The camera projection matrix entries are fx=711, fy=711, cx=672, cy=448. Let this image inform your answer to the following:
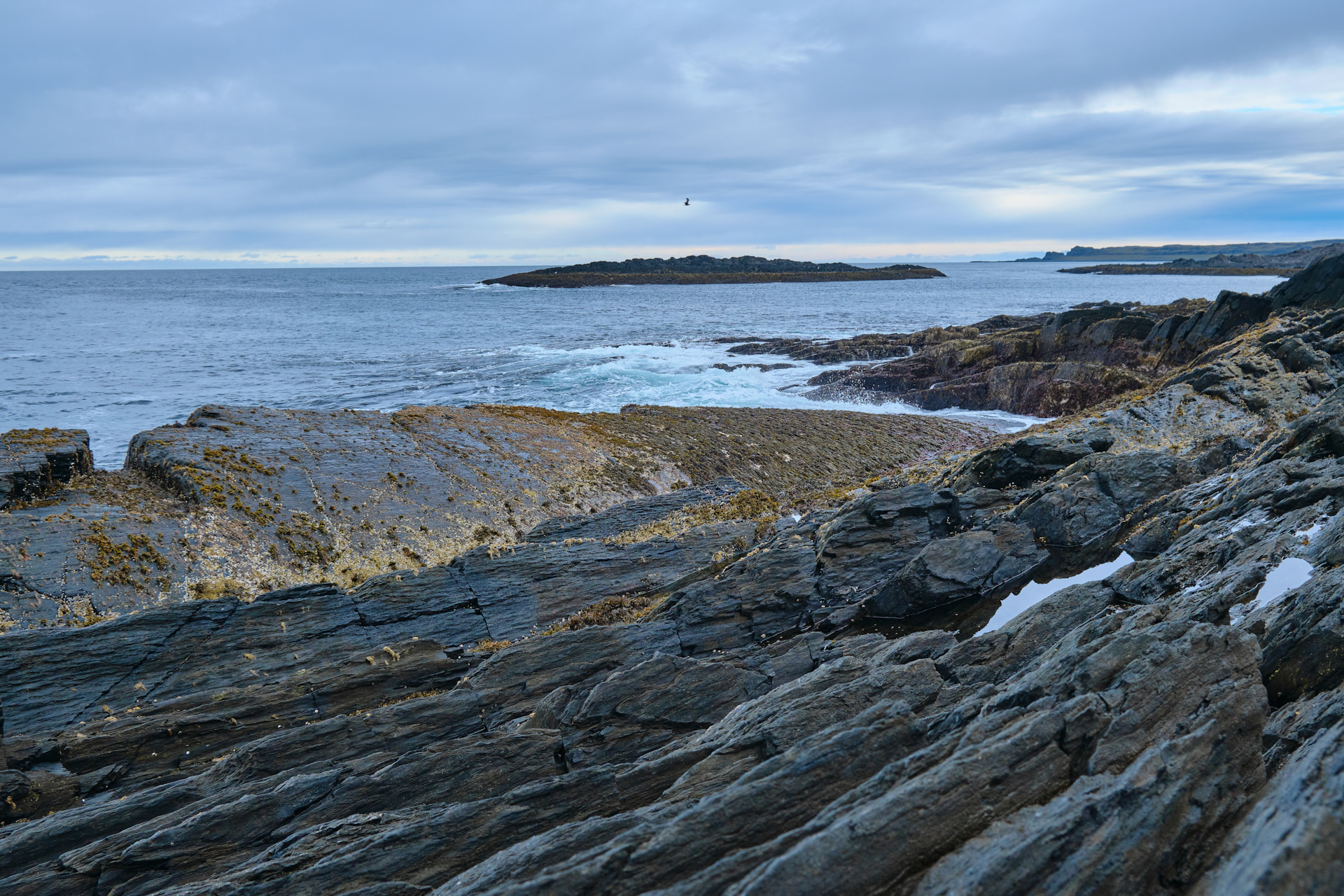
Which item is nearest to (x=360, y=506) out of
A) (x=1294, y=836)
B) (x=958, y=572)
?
(x=958, y=572)

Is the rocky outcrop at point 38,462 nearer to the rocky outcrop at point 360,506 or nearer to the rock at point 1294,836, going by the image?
the rocky outcrop at point 360,506

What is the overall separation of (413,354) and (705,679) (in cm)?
7244

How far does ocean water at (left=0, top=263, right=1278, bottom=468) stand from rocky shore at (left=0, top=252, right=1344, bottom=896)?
69.9ft

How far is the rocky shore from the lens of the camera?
6.48 m

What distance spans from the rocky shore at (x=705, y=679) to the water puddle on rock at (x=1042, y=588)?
18 cm

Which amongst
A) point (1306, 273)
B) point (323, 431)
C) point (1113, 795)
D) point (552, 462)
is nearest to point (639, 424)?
point (552, 462)

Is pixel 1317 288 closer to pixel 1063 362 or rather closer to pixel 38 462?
pixel 1063 362

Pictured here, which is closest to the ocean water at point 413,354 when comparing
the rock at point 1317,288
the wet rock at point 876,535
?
the rock at point 1317,288

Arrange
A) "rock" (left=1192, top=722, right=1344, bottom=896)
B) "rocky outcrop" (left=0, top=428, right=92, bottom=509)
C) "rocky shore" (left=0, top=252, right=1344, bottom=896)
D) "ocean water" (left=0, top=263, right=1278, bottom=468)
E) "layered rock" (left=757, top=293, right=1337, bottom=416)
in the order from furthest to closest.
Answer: "ocean water" (left=0, top=263, right=1278, bottom=468) < "layered rock" (left=757, top=293, right=1337, bottom=416) < "rocky outcrop" (left=0, top=428, right=92, bottom=509) < "rocky shore" (left=0, top=252, right=1344, bottom=896) < "rock" (left=1192, top=722, right=1344, bottom=896)

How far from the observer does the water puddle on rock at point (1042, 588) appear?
15414mm

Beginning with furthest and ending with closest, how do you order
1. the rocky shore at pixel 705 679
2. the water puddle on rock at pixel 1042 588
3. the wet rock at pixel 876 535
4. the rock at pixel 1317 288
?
the rock at pixel 1317 288, the wet rock at pixel 876 535, the water puddle on rock at pixel 1042 588, the rocky shore at pixel 705 679

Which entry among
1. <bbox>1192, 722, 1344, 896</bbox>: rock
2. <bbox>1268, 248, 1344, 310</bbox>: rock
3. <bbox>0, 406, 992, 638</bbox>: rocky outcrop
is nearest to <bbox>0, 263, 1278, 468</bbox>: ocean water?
<bbox>0, 406, 992, 638</bbox>: rocky outcrop

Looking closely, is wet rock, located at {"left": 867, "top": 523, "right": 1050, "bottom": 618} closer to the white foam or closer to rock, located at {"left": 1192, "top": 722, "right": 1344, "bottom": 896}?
rock, located at {"left": 1192, "top": 722, "right": 1344, "bottom": 896}

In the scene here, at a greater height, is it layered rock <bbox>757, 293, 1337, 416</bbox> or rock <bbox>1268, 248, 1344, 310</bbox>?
rock <bbox>1268, 248, 1344, 310</bbox>
